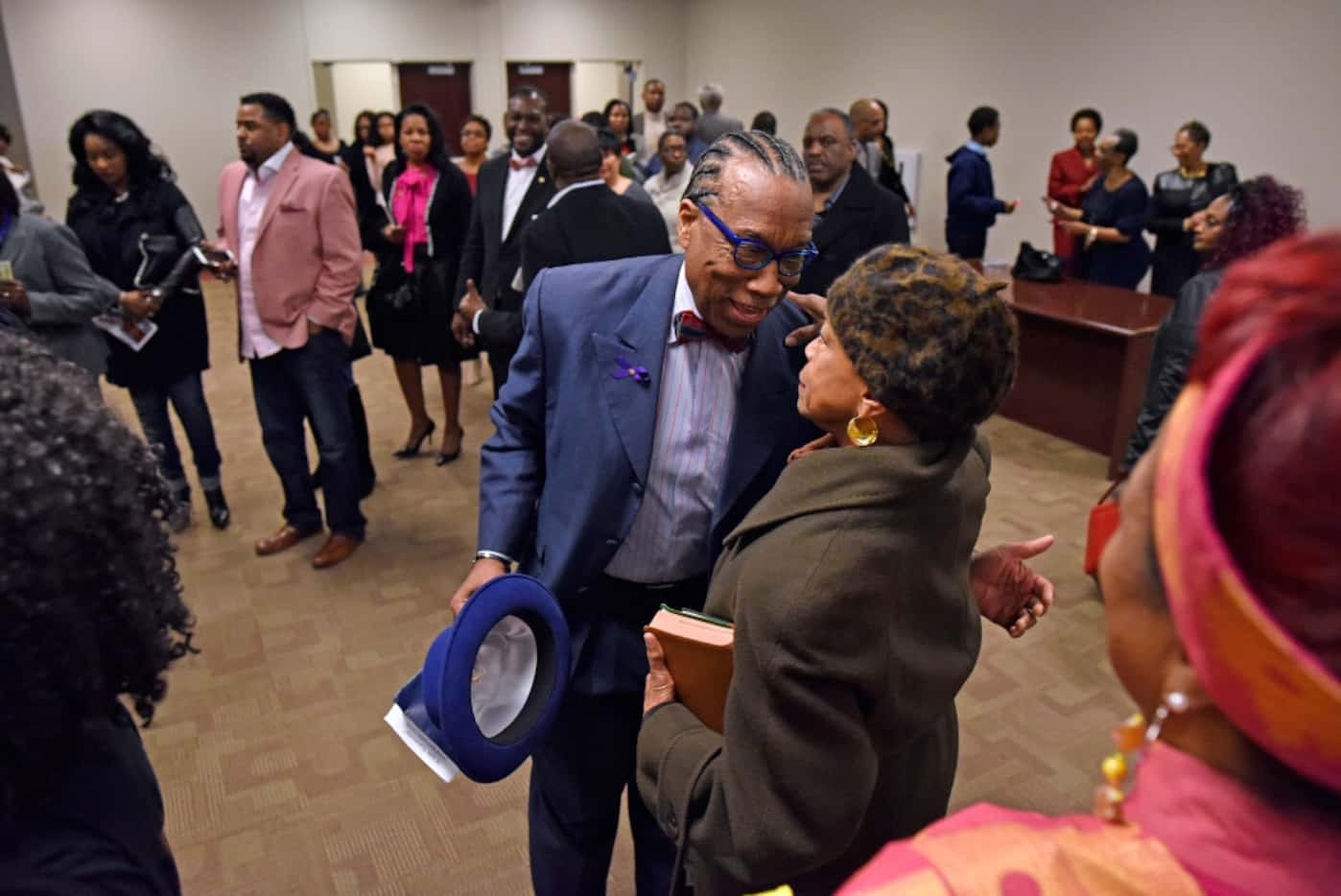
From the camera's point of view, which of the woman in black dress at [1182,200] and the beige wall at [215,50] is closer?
the woman in black dress at [1182,200]

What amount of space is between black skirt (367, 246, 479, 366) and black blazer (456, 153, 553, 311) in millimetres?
343

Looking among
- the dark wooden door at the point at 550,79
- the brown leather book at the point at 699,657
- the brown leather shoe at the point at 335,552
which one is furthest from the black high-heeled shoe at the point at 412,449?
the dark wooden door at the point at 550,79

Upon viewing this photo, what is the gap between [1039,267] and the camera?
6082mm

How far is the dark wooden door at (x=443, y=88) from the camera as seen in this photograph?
12680mm

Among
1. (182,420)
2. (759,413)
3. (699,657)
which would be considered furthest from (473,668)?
A: (182,420)

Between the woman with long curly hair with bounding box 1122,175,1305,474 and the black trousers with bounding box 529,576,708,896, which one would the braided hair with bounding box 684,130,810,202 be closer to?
the black trousers with bounding box 529,576,708,896

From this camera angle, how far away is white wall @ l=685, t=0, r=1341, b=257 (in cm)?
665

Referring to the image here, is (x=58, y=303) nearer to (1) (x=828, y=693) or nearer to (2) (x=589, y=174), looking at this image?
(2) (x=589, y=174)

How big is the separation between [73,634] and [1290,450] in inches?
35.0

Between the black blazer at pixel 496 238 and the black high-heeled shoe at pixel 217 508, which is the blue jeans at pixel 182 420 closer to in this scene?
the black high-heeled shoe at pixel 217 508

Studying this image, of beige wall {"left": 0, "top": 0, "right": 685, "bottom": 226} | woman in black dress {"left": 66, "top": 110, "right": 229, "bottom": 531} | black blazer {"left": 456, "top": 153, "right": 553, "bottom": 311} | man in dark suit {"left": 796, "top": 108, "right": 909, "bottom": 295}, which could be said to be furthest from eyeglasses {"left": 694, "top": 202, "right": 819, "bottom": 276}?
beige wall {"left": 0, "top": 0, "right": 685, "bottom": 226}

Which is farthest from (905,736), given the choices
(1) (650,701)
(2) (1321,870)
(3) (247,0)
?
(3) (247,0)

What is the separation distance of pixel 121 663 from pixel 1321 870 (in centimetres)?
94

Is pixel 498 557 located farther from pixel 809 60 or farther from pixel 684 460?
pixel 809 60
